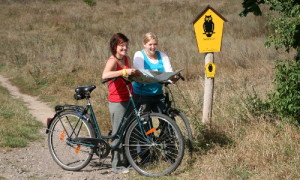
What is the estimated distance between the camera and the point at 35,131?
7.48m

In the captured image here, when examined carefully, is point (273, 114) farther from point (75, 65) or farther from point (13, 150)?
point (75, 65)

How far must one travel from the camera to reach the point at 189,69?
1185 centimetres

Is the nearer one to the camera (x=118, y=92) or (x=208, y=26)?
(x=118, y=92)

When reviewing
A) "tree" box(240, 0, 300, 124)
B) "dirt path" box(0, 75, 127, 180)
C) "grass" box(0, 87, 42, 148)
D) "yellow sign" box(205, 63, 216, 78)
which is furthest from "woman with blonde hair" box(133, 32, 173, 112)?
"grass" box(0, 87, 42, 148)

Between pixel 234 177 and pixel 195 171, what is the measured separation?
1.67 feet

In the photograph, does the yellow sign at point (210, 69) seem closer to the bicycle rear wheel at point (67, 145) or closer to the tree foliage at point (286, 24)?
the tree foliage at point (286, 24)

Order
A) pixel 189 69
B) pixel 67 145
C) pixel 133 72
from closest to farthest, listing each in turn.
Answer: pixel 133 72, pixel 67 145, pixel 189 69

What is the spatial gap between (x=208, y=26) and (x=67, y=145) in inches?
100

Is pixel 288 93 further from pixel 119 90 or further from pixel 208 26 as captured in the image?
pixel 119 90

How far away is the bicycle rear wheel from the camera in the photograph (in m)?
5.48

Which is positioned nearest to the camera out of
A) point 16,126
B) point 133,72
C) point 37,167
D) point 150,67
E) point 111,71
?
point 133,72

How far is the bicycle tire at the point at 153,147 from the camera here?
505 cm

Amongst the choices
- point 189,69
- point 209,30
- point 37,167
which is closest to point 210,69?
point 209,30

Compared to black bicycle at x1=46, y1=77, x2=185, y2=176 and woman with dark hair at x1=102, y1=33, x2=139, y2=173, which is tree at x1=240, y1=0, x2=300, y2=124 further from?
woman with dark hair at x1=102, y1=33, x2=139, y2=173
